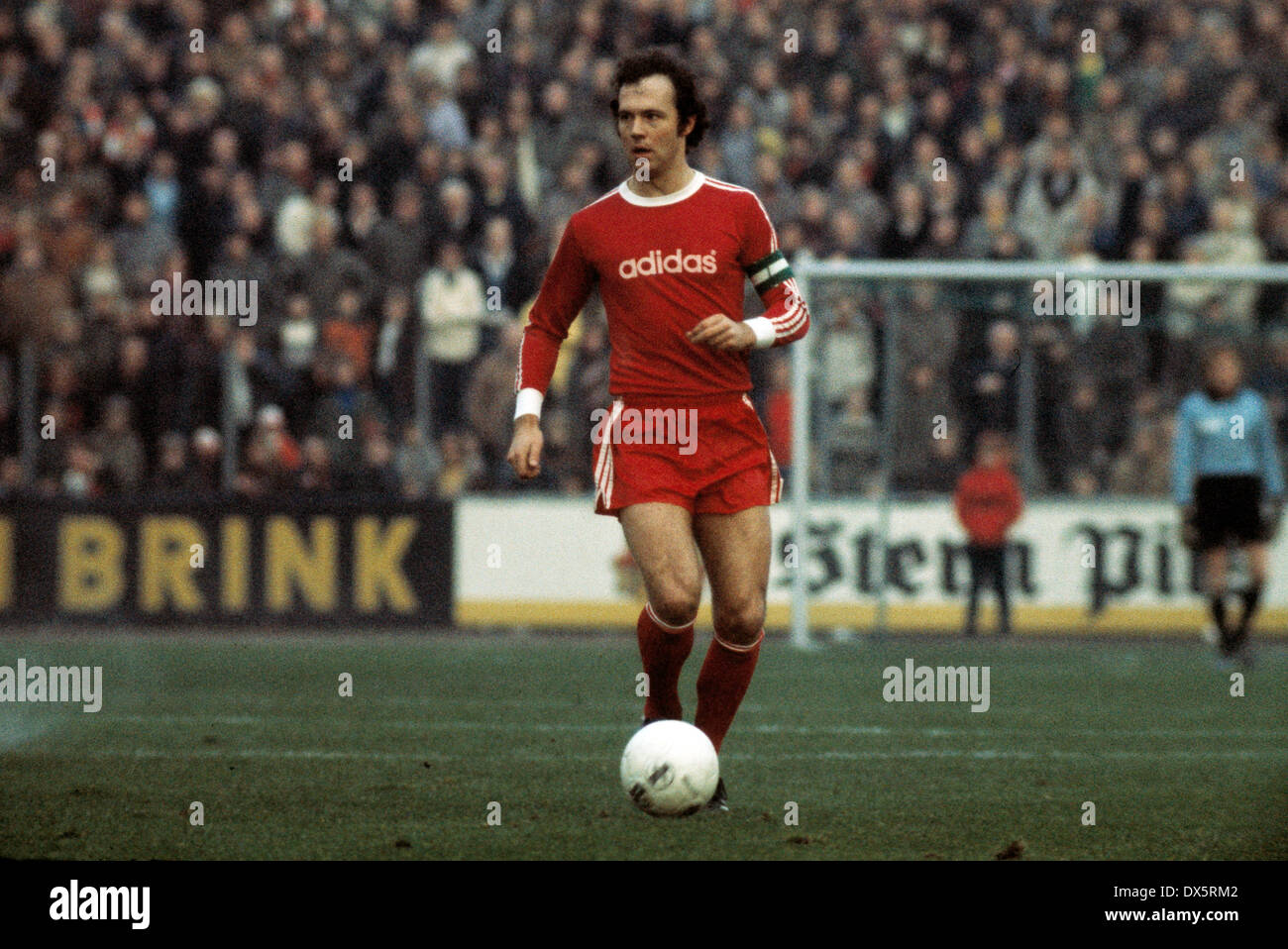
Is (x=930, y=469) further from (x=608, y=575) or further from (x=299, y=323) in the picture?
(x=299, y=323)

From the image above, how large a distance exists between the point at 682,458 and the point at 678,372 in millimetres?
284

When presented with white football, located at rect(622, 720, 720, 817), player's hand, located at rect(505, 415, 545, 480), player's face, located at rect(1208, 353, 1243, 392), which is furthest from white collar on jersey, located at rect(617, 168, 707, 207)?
player's face, located at rect(1208, 353, 1243, 392)

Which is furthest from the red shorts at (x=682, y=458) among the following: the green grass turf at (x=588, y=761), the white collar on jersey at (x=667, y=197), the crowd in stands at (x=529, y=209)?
the crowd in stands at (x=529, y=209)

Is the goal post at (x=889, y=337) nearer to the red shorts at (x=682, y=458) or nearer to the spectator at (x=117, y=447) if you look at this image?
the spectator at (x=117, y=447)

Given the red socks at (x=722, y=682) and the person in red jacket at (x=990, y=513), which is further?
the person in red jacket at (x=990, y=513)

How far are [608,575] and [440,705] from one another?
18.1 feet

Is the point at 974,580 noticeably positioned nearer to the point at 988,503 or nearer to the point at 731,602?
the point at 988,503

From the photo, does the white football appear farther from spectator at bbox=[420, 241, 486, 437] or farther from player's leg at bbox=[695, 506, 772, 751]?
spectator at bbox=[420, 241, 486, 437]

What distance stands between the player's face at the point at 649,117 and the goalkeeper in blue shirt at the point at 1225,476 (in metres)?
7.71

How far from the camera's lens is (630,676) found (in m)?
13.0

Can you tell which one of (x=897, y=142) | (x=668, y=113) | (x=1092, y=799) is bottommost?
(x=1092, y=799)

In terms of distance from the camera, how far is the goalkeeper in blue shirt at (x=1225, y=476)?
14133mm

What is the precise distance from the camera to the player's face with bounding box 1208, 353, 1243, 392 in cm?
1416

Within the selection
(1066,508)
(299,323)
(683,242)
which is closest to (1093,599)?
(1066,508)
